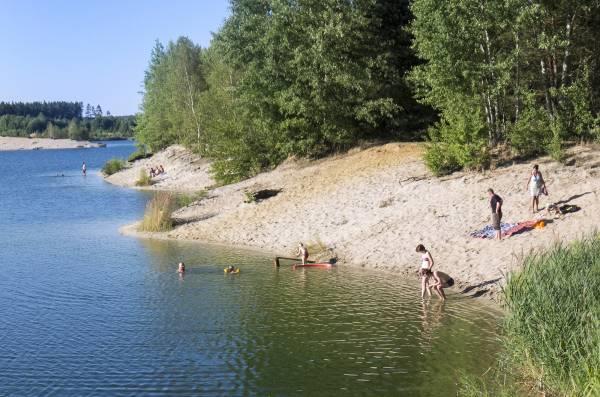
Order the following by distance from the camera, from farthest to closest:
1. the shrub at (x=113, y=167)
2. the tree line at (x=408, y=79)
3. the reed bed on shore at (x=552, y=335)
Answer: the shrub at (x=113, y=167), the tree line at (x=408, y=79), the reed bed on shore at (x=552, y=335)

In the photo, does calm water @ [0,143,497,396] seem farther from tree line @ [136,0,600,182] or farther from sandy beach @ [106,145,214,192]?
sandy beach @ [106,145,214,192]

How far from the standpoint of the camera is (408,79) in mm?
38906

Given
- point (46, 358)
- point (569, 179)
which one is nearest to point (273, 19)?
point (569, 179)

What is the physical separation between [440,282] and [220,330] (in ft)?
24.4

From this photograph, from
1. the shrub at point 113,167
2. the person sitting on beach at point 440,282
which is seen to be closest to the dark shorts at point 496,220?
the person sitting on beach at point 440,282

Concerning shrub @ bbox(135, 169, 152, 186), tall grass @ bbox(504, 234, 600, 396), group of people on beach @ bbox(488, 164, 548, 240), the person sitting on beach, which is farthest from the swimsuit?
shrub @ bbox(135, 169, 152, 186)

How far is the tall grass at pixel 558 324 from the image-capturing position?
11070mm

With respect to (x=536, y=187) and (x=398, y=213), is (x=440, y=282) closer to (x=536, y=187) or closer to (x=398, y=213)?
(x=536, y=187)

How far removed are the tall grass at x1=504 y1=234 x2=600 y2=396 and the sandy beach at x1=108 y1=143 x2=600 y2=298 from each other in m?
5.63

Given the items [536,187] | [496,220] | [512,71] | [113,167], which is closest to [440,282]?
[496,220]

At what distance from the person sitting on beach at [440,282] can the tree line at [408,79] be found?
10.6 metres

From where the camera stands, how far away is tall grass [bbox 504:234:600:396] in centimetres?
1107

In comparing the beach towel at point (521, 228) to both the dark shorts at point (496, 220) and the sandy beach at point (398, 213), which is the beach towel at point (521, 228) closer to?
the sandy beach at point (398, 213)

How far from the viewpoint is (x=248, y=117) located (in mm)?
49375
